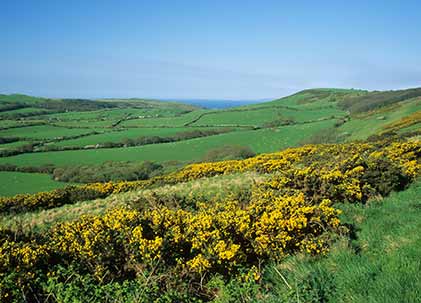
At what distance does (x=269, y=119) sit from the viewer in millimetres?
95250

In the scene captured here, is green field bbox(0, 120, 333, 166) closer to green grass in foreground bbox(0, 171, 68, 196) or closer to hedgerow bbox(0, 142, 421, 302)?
green grass in foreground bbox(0, 171, 68, 196)

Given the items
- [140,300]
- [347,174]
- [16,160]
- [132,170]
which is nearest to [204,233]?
[140,300]

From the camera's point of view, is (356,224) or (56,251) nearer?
(56,251)

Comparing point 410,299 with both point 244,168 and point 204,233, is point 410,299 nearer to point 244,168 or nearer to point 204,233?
point 204,233

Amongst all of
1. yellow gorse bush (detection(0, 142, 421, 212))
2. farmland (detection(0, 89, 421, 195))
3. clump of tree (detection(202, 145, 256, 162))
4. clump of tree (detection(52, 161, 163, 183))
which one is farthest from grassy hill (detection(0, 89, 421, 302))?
clump of tree (detection(202, 145, 256, 162))

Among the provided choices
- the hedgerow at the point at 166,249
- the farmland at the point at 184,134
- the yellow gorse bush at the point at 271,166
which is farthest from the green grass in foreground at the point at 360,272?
the farmland at the point at 184,134

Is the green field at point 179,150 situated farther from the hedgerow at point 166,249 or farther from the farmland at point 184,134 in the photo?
the hedgerow at point 166,249

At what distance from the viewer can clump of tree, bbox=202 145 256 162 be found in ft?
181

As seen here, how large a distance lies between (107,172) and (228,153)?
758 inches

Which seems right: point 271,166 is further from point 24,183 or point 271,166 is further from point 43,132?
point 43,132

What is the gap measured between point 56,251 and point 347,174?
929 centimetres

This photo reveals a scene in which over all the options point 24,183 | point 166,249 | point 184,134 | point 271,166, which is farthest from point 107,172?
point 166,249

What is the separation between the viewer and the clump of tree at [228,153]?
181 feet

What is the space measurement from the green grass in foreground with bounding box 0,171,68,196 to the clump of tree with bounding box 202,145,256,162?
74.2ft
